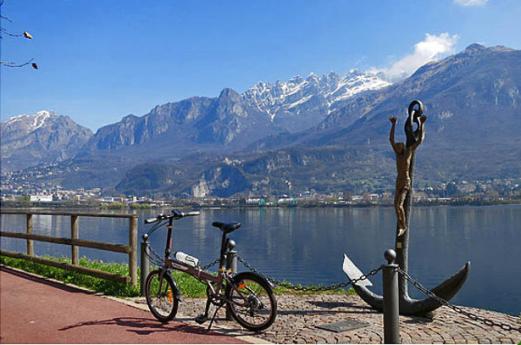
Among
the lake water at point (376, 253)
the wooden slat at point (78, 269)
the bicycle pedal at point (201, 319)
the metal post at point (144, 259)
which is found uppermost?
the metal post at point (144, 259)

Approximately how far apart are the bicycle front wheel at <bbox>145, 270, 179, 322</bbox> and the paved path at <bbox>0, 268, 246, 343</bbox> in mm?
140

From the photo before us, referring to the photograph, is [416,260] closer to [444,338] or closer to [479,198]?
[444,338]

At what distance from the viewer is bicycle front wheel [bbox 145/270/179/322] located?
7.10 m

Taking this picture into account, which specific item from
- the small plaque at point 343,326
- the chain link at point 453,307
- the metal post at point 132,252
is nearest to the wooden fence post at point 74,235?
the metal post at point 132,252

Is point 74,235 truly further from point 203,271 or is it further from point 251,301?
point 251,301

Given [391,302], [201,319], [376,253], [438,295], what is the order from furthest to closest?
[376,253] < [438,295] < [201,319] < [391,302]

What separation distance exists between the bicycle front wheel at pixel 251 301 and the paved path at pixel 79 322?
0.42 metres

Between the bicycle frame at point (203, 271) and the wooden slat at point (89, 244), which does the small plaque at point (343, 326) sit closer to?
the bicycle frame at point (203, 271)

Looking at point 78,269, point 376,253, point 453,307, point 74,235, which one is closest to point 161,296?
point 78,269

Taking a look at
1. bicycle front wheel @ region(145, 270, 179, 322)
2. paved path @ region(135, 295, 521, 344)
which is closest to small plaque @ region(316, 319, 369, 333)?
paved path @ region(135, 295, 521, 344)

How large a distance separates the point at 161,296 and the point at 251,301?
1.45m

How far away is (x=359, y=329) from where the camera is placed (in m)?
6.90

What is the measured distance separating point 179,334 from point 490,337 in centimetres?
379

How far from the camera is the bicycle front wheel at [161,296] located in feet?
23.3
